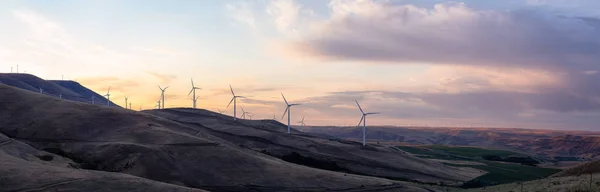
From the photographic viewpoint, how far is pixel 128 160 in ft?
271

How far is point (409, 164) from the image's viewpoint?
14362 cm

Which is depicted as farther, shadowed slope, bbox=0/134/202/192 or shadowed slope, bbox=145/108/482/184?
shadowed slope, bbox=145/108/482/184

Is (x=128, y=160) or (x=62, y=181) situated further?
(x=128, y=160)

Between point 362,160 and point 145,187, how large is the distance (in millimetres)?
92031

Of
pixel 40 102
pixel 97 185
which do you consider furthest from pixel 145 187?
pixel 40 102

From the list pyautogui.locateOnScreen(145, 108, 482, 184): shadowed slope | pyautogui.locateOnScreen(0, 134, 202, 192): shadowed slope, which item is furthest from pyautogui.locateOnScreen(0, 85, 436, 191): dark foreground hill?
pyautogui.locateOnScreen(145, 108, 482, 184): shadowed slope

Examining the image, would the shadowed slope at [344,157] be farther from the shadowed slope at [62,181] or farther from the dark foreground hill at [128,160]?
the shadowed slope at [62,181]

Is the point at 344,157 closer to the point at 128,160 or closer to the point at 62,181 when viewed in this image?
the point at 128,160

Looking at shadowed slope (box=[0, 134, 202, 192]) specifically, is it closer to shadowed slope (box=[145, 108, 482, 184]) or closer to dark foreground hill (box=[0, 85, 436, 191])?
dark foreground hill (box=[0, 85, 436, 191])

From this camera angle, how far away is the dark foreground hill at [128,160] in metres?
56.6

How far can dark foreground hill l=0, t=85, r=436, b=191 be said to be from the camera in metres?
56.6

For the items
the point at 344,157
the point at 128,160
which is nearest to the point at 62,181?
the point at 128,160

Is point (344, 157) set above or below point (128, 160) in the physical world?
below

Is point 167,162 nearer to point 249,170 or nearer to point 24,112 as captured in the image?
point 249,170
